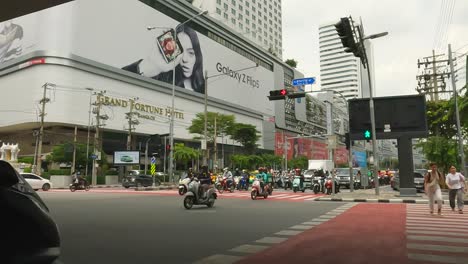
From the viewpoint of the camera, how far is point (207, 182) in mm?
15180

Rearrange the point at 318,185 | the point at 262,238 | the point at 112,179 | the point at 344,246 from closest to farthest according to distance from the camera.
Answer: the point at 344,246 < the point at 262,238 < the point at 318,185 < the point at 112,179

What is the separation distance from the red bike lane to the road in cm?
2

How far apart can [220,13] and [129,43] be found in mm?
34297

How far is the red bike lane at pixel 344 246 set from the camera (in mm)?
6051

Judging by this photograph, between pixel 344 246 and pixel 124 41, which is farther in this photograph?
pixel 124 41

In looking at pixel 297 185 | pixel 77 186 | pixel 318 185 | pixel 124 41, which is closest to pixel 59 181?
pixel 77 186

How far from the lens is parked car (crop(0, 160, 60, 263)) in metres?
2.07

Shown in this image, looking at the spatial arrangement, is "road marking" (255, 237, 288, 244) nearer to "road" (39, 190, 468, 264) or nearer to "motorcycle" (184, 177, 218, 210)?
"road" (39, 190, 468, 264)

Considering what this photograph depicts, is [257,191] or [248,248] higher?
[257,191]

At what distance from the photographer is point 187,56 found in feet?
235

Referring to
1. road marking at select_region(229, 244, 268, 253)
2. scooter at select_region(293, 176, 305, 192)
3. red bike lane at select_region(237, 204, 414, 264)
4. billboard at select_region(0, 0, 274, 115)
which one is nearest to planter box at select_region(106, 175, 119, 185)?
billboard at select_region(0, 0, 274, 115)

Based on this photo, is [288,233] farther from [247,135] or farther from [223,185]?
[247,135]

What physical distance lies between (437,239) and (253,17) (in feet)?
336

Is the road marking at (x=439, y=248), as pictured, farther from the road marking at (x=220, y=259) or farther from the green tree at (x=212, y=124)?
the green tree at (x=212, y=124)
